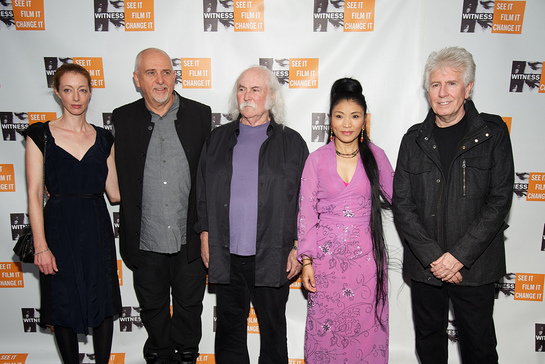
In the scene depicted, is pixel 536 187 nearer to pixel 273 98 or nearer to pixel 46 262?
pixel 273 98

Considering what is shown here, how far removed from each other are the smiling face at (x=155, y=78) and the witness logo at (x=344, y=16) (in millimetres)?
1091

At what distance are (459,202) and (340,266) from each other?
687 mm

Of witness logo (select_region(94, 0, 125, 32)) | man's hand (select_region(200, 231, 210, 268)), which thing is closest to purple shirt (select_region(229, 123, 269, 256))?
man's hand (select_region(200, 231, 210, 268))

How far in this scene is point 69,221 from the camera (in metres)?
2.08

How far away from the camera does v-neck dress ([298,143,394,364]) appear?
1.92 meters

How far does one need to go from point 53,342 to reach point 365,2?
3.48 meters

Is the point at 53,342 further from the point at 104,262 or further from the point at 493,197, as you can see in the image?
the point at 493,197

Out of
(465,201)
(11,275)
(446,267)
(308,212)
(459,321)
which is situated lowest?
(11,275)

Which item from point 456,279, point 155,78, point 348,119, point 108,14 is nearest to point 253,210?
point 348,119

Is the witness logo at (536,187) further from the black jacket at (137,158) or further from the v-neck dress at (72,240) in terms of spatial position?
the v-neck dress at (72,240)

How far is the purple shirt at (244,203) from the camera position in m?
2.03

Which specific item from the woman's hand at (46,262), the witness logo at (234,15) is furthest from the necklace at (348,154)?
the woman's hand at (46,262)

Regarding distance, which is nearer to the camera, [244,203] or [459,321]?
[459,321]

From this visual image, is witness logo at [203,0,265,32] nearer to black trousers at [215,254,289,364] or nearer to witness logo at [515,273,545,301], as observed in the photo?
black trousers at [215,254,289,364]
